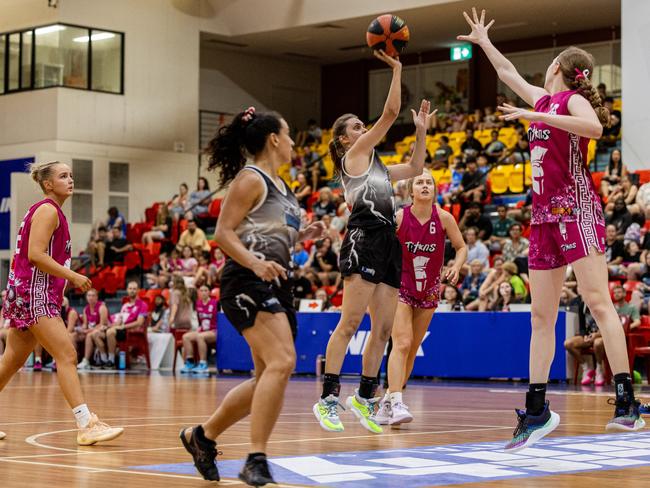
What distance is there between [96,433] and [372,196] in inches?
95.0

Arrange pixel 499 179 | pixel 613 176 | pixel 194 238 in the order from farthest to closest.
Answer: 1. pixel 194 238
2. pixel 499 179
3. pixel 613 176

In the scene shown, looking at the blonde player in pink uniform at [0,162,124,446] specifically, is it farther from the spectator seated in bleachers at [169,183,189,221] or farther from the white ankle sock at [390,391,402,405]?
the spectator seated in bleachers at [169,183,189,221]

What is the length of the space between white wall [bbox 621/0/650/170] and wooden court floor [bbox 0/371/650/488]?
9.44 meters

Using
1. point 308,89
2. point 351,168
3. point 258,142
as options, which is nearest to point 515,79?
point 351,168

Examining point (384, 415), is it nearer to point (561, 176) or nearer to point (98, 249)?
point (561, 176)

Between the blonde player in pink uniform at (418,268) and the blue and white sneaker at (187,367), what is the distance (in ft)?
34.0

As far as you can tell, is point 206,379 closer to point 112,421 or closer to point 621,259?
point 621,259

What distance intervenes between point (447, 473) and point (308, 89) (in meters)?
28.5

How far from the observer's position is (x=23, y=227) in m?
7.46

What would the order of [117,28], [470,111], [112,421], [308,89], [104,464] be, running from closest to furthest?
1. [104,464]
2. [112,421]
3. [117,28]
4. [470,111]
5. [308,89]

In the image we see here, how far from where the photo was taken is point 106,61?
2720 centimetres

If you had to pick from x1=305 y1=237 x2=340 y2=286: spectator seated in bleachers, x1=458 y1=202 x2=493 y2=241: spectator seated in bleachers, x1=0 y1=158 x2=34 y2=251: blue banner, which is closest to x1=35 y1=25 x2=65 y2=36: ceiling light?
x1=0 y1=158 x2=34 y2=251: blue banner

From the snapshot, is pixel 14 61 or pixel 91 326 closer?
pixel 91 326

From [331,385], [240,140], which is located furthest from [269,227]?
[331,385]
